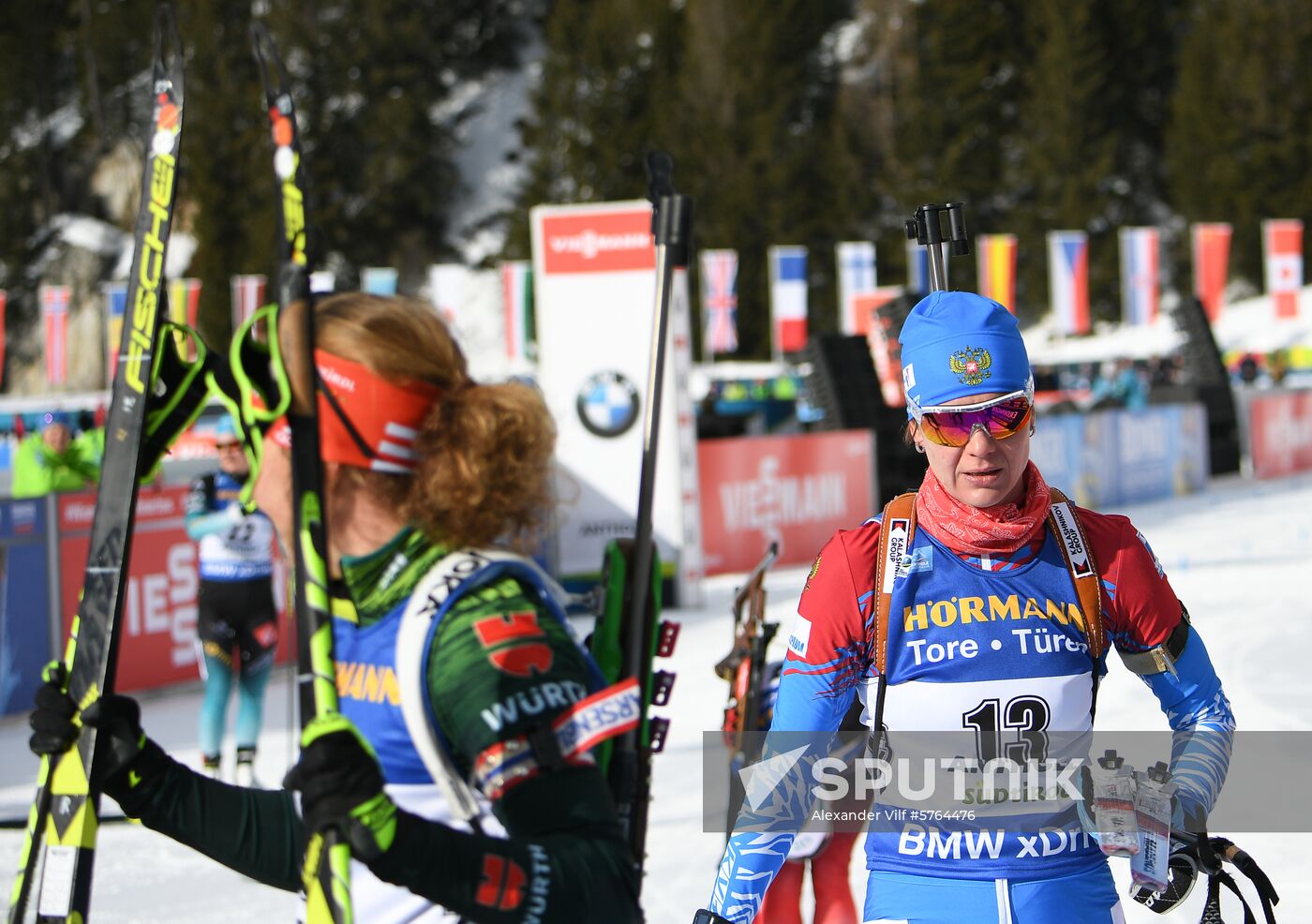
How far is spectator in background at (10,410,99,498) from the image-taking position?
9.92m

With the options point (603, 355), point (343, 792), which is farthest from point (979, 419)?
point (603, 355)

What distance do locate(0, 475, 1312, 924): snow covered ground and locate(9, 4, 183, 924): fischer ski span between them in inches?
67.0

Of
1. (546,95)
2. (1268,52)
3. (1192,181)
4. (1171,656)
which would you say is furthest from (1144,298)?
(1171,656)

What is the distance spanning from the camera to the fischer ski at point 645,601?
2.67 meters

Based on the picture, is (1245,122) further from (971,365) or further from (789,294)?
(971,365)

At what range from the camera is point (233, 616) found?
7.33 metres

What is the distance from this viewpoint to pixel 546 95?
5884 cm

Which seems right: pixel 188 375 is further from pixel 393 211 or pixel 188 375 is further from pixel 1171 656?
pixel 393 211

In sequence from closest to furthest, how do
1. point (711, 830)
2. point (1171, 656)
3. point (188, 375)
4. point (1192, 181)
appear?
point (188, 375) < point (1171, 656) < point (711, 830) < point (1192, 181)

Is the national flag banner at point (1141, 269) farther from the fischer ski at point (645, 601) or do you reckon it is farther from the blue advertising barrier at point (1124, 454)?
the fischer ski at point (645, 601)

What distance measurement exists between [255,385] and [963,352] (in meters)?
1.36

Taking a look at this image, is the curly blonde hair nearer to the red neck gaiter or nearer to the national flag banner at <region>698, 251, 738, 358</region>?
the red neck gaiter

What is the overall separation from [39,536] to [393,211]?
52.6 meters

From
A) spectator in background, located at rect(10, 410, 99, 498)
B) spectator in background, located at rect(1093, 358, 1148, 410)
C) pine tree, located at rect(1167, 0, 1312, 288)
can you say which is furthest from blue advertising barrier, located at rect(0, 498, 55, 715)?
pine tree, located at rect(1167, 0, 1312, 288)
